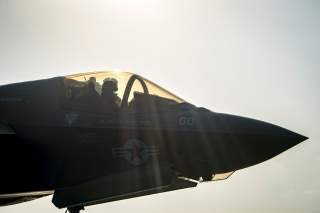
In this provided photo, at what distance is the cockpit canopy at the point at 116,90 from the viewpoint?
10.6m

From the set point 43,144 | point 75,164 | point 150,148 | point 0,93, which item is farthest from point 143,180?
point 0,93

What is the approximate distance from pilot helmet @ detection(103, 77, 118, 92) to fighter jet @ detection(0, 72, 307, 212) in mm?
118

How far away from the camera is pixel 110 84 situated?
35.8ft

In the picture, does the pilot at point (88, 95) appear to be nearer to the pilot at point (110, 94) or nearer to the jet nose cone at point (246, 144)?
the pilot at point (110, 94)

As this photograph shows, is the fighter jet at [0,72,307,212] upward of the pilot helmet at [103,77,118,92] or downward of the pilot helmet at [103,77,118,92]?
downward

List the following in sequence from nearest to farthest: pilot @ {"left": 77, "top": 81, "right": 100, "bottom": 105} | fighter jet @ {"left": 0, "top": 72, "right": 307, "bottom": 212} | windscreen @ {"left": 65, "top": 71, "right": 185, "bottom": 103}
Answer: fighter jet @ {"left": 0, "top": 72, "right": 307, "bottom": 212} → pilot @ {"left": 77, "top": 81, "right": 100, "bottom": 105} → windscreen @ {"left": 65, "top": 71, "right": 185, "bottom": 103}

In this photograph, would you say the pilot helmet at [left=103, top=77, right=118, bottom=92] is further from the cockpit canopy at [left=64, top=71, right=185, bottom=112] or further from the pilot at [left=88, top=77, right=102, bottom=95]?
the pilot at [left=88, top=77, right=102, bottom=95]

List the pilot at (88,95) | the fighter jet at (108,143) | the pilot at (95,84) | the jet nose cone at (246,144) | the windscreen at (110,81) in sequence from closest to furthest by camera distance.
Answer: the fighter jet at (108,143), the jet nose cone at (246,144), the pilot at (88,95), the windscreen at (110,81), the pilot at (95,84)

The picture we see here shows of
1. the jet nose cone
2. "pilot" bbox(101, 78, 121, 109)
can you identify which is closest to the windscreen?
"pilot" bbox(101, 78, 121, 109)

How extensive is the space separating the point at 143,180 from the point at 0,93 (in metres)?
3.93

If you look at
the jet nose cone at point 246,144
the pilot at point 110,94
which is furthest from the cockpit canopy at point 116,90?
the jet nose cone at point 246,144

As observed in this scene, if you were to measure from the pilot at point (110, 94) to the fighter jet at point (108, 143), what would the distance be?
23 millimetres

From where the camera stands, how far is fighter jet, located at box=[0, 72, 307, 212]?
31.5 ft

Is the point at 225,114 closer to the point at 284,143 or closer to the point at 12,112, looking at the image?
the point at 284,143
